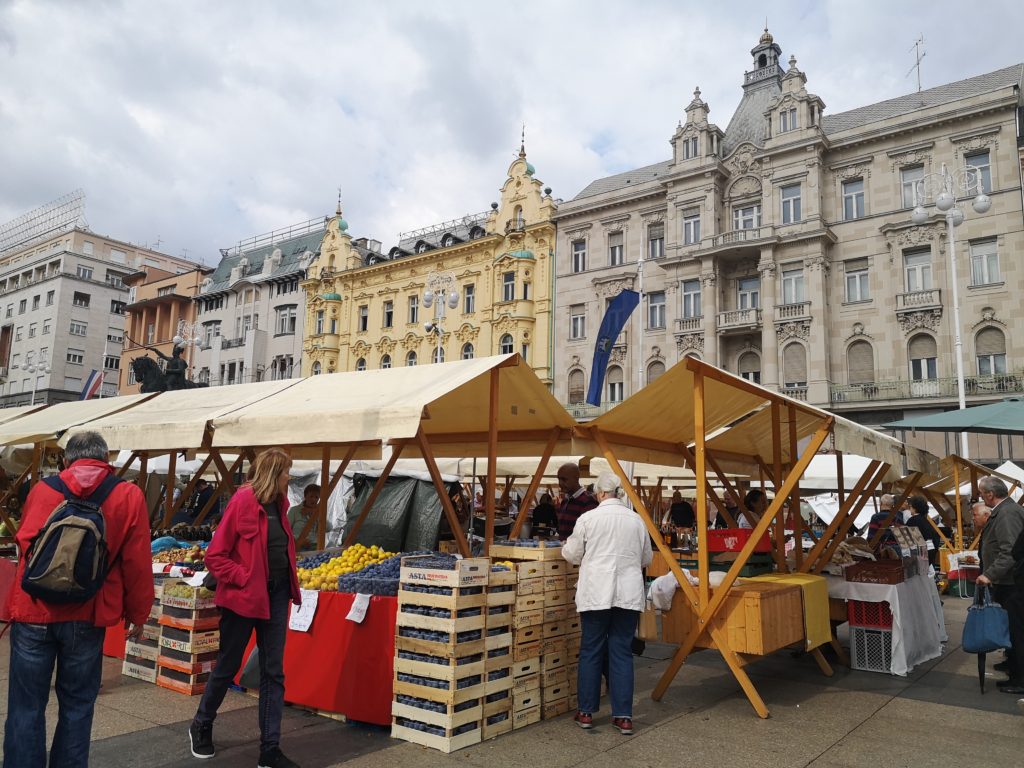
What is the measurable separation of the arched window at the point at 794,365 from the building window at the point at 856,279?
2.86 meters

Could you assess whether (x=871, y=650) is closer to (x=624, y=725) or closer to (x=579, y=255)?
(x=624, y=725)

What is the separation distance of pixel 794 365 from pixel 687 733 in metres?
26.7

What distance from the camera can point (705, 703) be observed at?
249 inches

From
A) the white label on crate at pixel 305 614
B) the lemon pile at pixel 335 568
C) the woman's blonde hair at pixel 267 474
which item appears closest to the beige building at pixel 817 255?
the lemon pile at pixel 335 568

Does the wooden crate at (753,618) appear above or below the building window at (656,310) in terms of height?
below

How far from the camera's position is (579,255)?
36.8 metres

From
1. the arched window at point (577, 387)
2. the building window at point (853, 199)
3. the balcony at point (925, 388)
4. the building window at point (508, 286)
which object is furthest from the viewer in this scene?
the building window at point (508, 286)

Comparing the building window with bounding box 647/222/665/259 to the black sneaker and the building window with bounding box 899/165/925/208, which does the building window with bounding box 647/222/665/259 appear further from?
the black sneaker

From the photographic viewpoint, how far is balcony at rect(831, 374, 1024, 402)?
25625mm

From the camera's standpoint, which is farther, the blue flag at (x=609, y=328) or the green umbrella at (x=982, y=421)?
the blue flag at (x=609, y=328)

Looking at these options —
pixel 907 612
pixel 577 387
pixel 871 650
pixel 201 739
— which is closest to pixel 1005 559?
pixel 907 612

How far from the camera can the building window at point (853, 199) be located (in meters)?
30.0

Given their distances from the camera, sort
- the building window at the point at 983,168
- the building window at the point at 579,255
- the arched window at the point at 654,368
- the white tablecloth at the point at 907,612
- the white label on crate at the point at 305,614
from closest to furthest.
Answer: the white label on crate at the point at 305,614 < the white tablecloth at the point at 907,612 < the building window at the point at 983,168 < the arched window at the point at 654,368 < the building window at the point at 579,255

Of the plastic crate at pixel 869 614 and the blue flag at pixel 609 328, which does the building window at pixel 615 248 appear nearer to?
the blue flag at pixel 609 328
